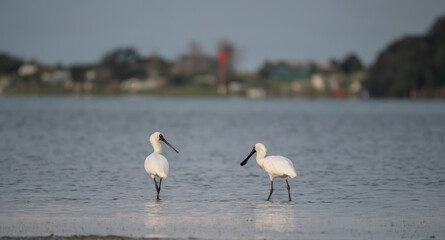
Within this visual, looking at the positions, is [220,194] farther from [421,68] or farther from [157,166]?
[421,68]

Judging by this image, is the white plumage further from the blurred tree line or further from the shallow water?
the blurred tree line

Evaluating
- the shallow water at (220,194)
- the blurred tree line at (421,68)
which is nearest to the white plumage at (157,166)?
the shallow water at (220,194)

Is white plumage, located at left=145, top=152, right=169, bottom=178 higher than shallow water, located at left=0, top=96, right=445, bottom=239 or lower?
higher

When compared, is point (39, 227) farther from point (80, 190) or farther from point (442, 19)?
point (442, 19)

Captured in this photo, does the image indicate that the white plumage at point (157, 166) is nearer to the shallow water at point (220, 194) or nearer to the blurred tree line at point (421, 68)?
the shallow water at point (220, 194)

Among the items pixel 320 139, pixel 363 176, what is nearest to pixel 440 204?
pixel 363 176

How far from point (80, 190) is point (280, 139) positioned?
26174mm

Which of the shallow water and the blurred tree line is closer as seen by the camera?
the shallow water

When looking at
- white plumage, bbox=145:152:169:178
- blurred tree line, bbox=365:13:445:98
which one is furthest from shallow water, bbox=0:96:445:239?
blurred tree line, bbox=365:13:445:98

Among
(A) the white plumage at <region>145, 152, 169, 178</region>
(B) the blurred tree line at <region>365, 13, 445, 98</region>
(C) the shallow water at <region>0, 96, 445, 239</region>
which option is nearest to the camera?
(C) the shallow water at <region>0, 96, 445, 239</region>

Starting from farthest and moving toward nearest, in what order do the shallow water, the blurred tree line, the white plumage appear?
1. the blurred tree line
2. the white plumage
3. the shallow water

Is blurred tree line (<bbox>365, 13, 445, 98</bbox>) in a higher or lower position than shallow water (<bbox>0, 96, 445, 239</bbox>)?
higher

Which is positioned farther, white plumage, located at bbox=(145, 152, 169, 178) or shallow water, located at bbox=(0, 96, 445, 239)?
white plumage, located at bbox=(145, 152, 169, 178)

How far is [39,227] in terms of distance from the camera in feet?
51.2
